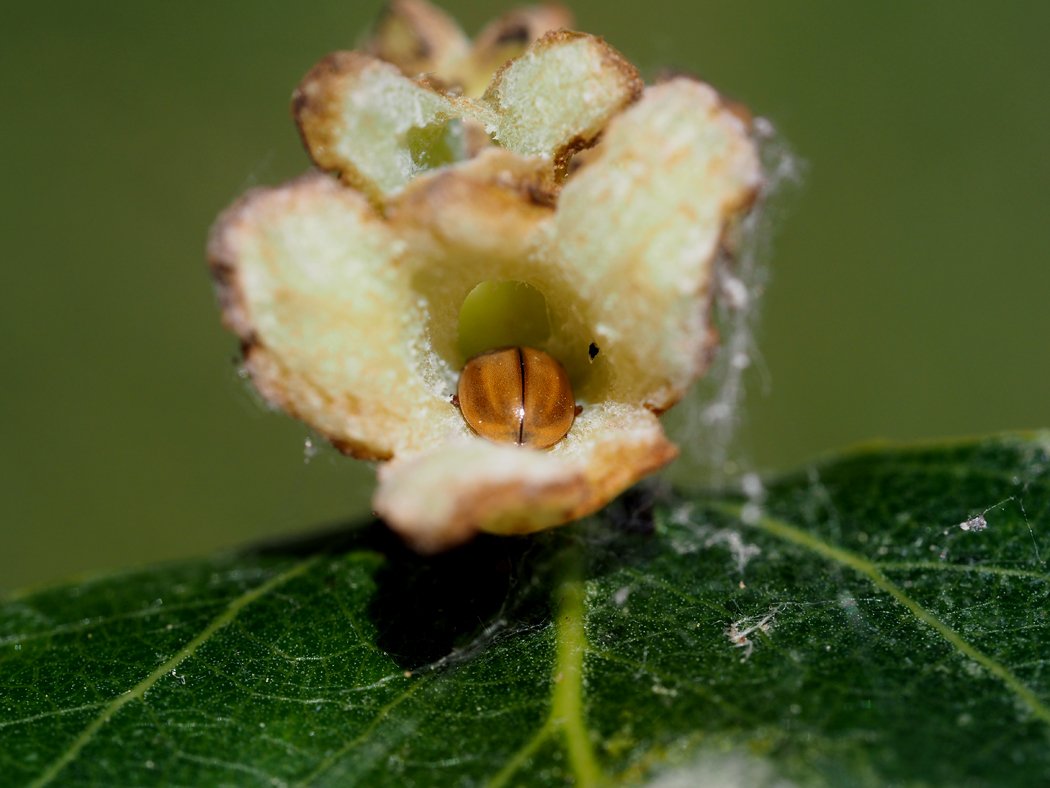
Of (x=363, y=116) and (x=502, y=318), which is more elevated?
(x=363, y=116)

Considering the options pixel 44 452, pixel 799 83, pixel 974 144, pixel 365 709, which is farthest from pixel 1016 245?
pixel 44 452

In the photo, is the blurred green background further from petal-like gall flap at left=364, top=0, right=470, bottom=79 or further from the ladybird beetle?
the ladybird beetle

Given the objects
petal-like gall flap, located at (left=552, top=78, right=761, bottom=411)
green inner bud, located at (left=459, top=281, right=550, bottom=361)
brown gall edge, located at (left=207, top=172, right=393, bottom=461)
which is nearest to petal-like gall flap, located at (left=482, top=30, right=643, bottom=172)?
petal-like gall flap, located at (left=552, top=78, right=761, bottom=411)

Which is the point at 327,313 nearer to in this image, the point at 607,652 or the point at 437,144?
the point at 437,144

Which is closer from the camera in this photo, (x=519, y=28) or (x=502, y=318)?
(x=502, y=318)

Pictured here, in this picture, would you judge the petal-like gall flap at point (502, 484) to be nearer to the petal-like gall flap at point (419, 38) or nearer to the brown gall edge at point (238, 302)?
the brown gall edge at point (238, 302)

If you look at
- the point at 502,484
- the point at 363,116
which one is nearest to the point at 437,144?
the point at 363,116

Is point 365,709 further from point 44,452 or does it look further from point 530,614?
point 44,452
